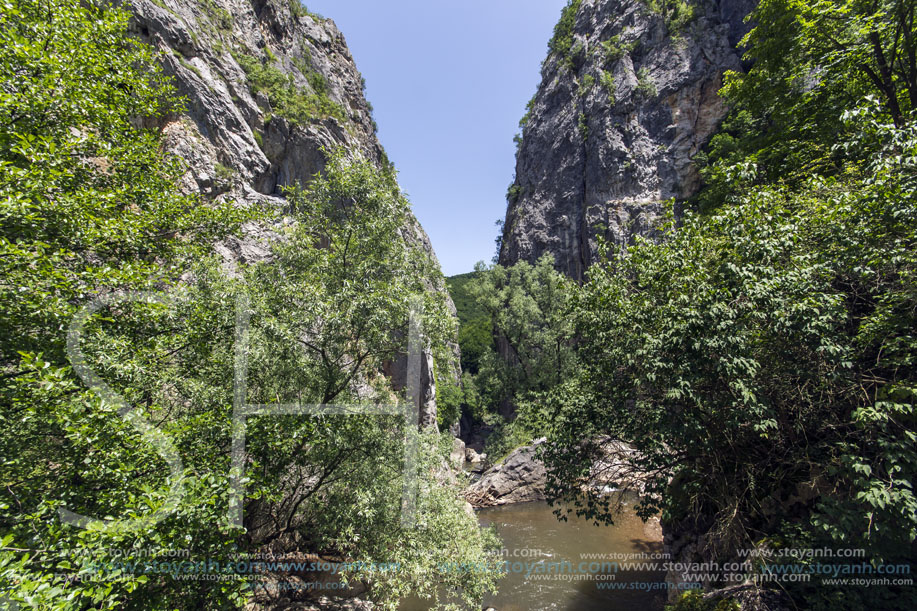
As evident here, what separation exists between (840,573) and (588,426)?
4096mm

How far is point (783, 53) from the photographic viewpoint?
1091 cm

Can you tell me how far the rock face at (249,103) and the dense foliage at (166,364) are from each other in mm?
1870

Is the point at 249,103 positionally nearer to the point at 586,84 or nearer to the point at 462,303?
the point at 586,84

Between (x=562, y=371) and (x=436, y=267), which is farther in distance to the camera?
(x=562, y=371)

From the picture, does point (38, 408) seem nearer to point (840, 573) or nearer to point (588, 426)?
point (588, 426)

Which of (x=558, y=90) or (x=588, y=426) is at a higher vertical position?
(x=558, y=90)

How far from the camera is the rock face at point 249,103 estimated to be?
14.0 m

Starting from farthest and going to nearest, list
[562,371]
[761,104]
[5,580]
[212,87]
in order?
[562,371]
[212,87]
[761,104]
[5,580]

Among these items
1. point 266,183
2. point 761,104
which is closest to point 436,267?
point 761,104

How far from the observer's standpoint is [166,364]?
6.86 metres

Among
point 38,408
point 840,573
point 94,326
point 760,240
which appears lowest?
point 840,573

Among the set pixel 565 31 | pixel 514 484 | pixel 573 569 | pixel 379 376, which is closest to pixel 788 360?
pixel 379 376

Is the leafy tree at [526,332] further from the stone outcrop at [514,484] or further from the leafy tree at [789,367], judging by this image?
the leafy tree at [789,367]

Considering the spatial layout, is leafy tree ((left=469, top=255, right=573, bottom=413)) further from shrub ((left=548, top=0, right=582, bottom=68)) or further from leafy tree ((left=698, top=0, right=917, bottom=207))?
shrub ((left=548, top=0, right=582, bottom=68))
